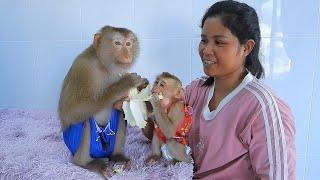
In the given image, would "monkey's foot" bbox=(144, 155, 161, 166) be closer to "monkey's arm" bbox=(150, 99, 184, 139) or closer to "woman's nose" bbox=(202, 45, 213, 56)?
"monkey's arm" bbox=(150, 99, 184, 139)

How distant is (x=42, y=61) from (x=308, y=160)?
1592 mm

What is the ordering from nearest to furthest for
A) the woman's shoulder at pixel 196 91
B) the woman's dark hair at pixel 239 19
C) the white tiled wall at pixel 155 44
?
the woman's dark hair at pixel 239 19 → the woman's shoulder at pixel 196 91 → the white tiled wall at pixel 155 44

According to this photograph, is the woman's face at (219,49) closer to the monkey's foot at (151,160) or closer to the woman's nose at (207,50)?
the woman's nose at (207,50)

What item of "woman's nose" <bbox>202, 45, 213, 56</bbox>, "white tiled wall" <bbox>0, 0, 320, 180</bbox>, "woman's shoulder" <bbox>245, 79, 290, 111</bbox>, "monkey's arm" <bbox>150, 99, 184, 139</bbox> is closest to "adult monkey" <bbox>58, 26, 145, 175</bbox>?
"monkey's arm" <bbox>150, 99, 184, 139</bbox>

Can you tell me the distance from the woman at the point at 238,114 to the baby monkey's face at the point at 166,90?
0.41ft

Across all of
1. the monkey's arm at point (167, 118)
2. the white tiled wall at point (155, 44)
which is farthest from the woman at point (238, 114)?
the white tiled wall at point (155, 44)

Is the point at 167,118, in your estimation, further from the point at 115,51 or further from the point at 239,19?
the point at 239,19

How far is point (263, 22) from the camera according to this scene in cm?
161

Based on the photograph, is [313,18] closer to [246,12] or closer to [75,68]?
[246,12]

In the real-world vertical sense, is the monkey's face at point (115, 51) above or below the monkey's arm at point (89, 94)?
above

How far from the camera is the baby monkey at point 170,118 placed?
116cm

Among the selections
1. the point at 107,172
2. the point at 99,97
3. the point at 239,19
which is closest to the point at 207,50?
the point at 239,19

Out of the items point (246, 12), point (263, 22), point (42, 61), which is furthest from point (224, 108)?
point (42, 61)

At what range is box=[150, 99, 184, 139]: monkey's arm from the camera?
1.16m
